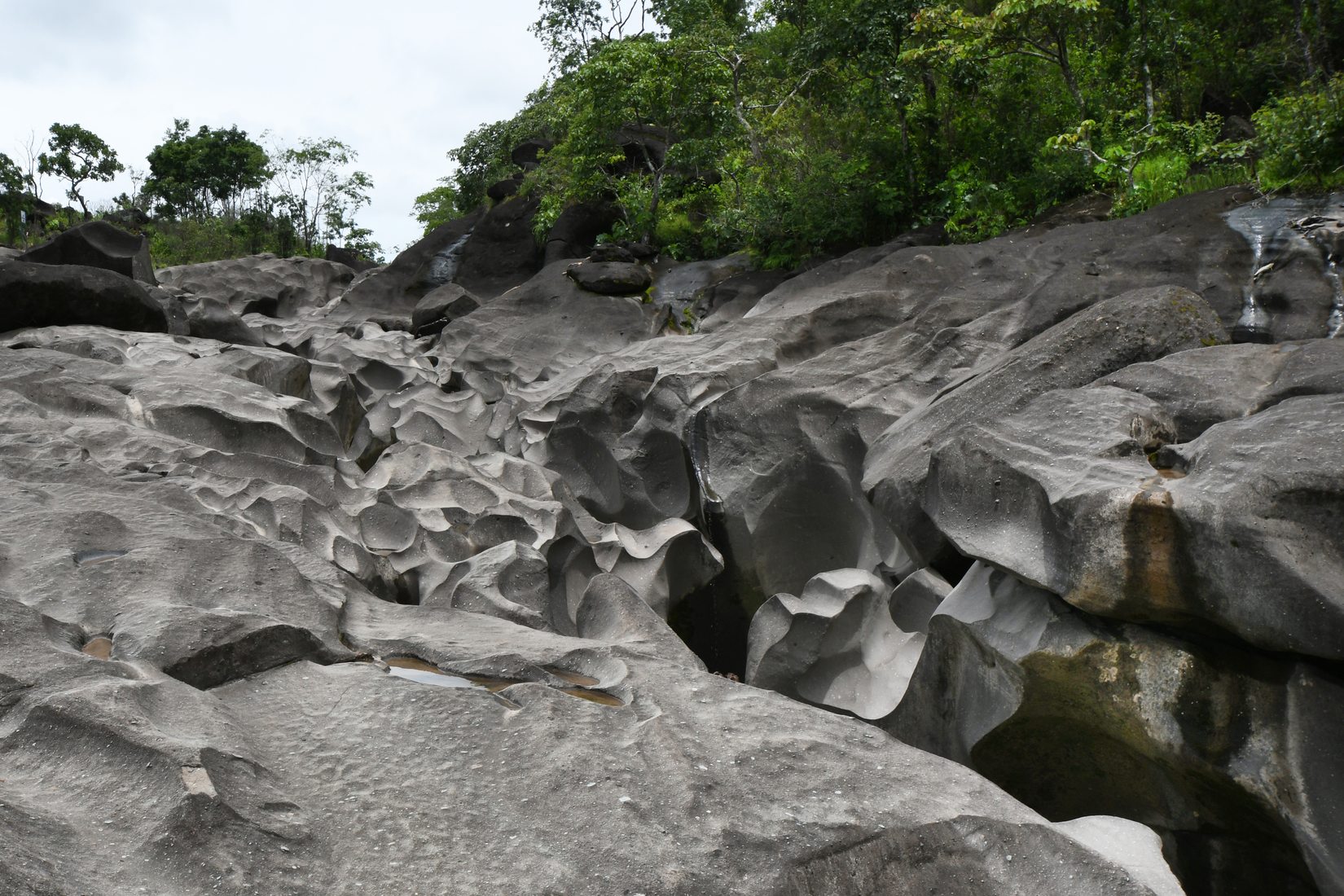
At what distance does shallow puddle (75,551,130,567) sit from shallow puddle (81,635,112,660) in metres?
0.72

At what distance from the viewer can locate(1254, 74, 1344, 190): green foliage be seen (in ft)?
32.9

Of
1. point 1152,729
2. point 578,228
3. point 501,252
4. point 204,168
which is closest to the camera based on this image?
point 1152,729

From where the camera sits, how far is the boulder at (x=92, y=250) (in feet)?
56.1

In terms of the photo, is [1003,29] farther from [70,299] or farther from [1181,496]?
[70,299]

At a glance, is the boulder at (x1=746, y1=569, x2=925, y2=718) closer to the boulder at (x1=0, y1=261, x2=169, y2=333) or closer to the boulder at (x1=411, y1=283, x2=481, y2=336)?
the boulder at (x1=0, y1=261, x2=169, y2=333)

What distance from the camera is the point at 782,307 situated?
1237 cm

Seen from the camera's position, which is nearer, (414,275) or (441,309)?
(441,309)

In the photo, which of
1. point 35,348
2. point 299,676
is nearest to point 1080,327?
point 299,676

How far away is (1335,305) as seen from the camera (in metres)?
8.80

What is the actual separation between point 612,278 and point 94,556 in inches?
450

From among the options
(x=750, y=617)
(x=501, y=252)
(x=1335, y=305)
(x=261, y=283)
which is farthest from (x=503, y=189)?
(x=1335, y=305)

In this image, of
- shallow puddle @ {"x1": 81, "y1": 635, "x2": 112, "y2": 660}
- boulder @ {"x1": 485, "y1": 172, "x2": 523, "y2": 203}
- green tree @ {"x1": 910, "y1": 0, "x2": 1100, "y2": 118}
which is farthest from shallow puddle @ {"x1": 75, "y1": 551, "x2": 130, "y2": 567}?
boulder @ {"x1": 485, "y1": 172, "x2": 523, "y2": 203}

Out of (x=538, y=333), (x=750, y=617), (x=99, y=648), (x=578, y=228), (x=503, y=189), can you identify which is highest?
(x=503, y=189)

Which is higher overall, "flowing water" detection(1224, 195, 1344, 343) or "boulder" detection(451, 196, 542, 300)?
"boulder" detection(451, 196, 542, 300)
